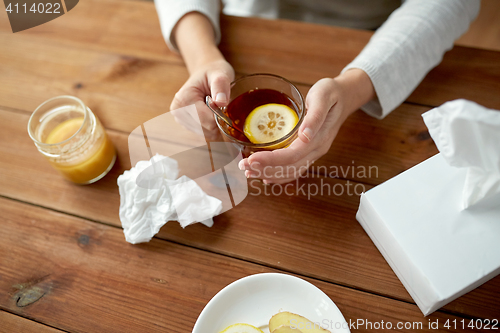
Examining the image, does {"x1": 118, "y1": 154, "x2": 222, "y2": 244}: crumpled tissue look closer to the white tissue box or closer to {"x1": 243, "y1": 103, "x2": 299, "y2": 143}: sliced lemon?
{"x1": 243, "y1": 103, "x2": 299, "y2": 143}: sliced lemon

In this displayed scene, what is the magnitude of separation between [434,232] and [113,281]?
1.67ft

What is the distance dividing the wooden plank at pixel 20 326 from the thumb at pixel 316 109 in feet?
1.65

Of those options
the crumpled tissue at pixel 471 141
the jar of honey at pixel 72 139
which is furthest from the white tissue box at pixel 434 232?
the jar of honey at pixel 72 139

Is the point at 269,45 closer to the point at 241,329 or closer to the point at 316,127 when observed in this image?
the point at 316,127

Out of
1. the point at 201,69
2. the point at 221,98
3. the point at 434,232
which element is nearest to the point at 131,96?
the point at 201,69

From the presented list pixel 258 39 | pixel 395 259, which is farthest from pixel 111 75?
pixel 395 259

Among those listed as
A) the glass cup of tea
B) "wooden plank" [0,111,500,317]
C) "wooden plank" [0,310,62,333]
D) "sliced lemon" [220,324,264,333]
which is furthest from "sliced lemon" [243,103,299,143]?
"wooden plank" [0,310,62,333]

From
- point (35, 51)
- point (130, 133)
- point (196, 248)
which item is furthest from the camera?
point (35, 51)

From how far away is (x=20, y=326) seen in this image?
0.58 metres

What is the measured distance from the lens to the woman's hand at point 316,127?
1.83ft

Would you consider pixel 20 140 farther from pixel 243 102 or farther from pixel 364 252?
pixel 364 252

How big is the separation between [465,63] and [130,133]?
730 millimetres

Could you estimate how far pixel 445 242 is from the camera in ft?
1.65

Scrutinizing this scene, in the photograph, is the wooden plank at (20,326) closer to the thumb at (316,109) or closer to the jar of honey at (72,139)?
the jar of honey at (72,139)
